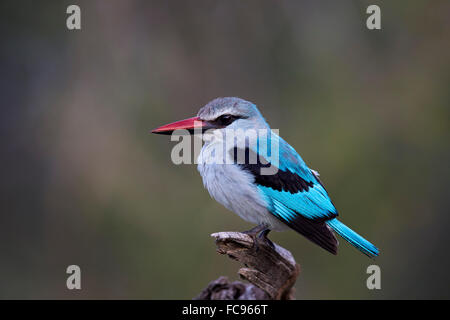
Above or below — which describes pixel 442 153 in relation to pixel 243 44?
below

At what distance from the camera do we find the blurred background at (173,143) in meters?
5.87

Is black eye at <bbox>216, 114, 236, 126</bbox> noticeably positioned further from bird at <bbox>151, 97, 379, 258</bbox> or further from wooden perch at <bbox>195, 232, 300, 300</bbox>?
wooden perch at <bbox>195, 232, 300, 300</bbox>

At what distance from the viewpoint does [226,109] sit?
3865 millimetres

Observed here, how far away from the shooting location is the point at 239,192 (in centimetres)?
369

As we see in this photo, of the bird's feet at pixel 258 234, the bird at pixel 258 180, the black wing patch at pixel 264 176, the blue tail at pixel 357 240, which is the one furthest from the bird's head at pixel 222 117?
the blue tail at pixel 357 240

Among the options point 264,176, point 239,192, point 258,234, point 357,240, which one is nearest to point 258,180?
point 264,176

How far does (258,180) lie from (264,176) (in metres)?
0.05

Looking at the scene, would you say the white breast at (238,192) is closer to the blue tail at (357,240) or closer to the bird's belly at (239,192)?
the bird's belly at (239,192)

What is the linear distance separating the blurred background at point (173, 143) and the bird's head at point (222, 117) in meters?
2.02

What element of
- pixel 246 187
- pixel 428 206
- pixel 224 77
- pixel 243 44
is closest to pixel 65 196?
pixel 224 77

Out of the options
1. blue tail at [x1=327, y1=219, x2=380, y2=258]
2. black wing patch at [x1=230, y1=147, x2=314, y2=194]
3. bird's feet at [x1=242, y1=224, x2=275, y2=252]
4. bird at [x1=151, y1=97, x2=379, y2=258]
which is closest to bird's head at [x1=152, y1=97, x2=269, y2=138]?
bird at [x1=151, y1=97, x2=379, y2=258]

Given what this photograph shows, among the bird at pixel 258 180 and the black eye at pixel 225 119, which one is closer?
the bird at pixel 258 180

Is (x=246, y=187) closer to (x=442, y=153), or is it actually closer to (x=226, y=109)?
(x=226, y=109)

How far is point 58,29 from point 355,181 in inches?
140
